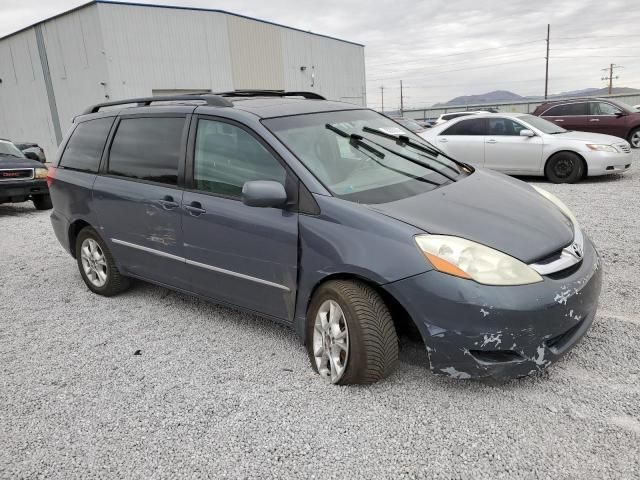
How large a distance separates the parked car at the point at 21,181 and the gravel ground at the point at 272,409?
21.8 feet

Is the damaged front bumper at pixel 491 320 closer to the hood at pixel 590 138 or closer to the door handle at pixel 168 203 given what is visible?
the door handle at pixel 168 203

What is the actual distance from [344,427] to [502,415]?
0.82m

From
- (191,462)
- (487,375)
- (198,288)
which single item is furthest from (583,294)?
(198,288)

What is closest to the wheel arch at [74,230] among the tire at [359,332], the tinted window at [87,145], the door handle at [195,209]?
the tinted window at [87,145]

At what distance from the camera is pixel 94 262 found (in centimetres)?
474

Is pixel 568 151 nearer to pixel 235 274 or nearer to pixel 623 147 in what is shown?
pixel 623 147

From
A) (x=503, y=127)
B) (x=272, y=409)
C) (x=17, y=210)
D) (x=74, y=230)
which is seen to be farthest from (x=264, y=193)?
(x=17, y=210)

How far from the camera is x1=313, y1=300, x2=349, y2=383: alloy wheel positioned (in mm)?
2938

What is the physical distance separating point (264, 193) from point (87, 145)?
2543 mm

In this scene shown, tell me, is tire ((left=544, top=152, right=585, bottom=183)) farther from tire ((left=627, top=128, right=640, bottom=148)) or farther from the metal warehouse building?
the metal warehouse building

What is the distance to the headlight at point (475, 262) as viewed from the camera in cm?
258

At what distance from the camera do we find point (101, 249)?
4.62 meters

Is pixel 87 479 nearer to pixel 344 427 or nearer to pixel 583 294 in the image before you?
pixel 344 427

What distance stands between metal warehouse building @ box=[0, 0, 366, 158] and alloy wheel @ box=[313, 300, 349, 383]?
77.3 ft
